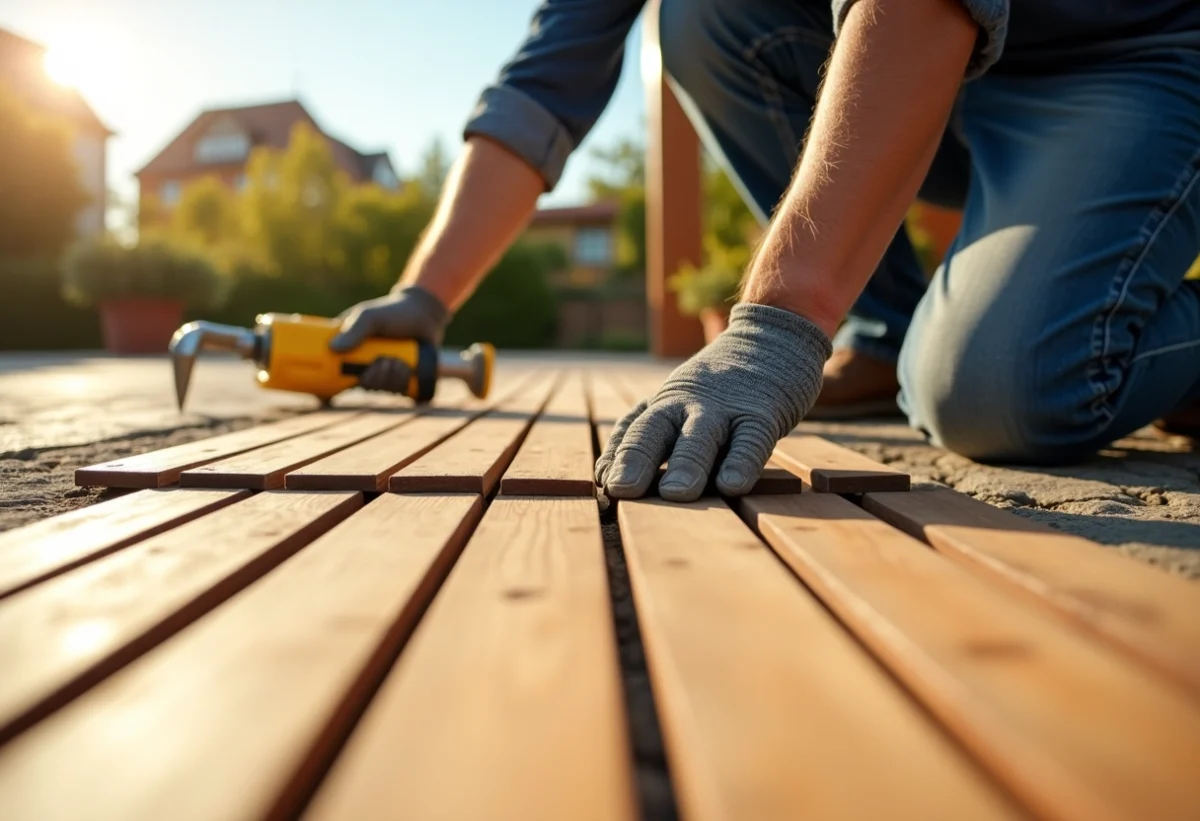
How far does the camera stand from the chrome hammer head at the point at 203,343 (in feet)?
7.00

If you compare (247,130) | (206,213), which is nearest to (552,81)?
(206,213)

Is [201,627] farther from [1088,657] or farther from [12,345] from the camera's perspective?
[12,345]

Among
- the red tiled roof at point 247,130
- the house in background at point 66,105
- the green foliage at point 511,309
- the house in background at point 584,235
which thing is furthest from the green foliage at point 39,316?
the red tiled roof at point 247,130

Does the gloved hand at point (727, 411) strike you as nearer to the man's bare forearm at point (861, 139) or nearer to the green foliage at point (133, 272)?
the man's bare forearm at point (861, 139)

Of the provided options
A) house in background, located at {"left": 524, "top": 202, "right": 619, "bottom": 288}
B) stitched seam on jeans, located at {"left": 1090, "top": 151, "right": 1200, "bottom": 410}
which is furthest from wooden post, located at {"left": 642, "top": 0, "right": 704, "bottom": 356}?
house in background, located at {"left": 524, "top": 202, "right": 619, "bottom": 288}

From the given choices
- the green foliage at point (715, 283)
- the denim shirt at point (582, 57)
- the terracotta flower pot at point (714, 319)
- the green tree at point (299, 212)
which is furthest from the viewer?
the green tree at point (299, 212)

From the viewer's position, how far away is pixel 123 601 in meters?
0.62

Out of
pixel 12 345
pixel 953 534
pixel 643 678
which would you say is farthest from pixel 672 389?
pixel 12 345

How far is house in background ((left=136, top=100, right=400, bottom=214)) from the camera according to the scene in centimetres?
2888

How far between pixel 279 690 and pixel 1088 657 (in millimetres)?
475

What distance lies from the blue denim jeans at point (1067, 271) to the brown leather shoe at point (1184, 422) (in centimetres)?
17

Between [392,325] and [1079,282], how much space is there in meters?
1.48

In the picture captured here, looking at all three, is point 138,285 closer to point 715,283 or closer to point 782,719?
point 715,283

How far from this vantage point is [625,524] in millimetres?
878
